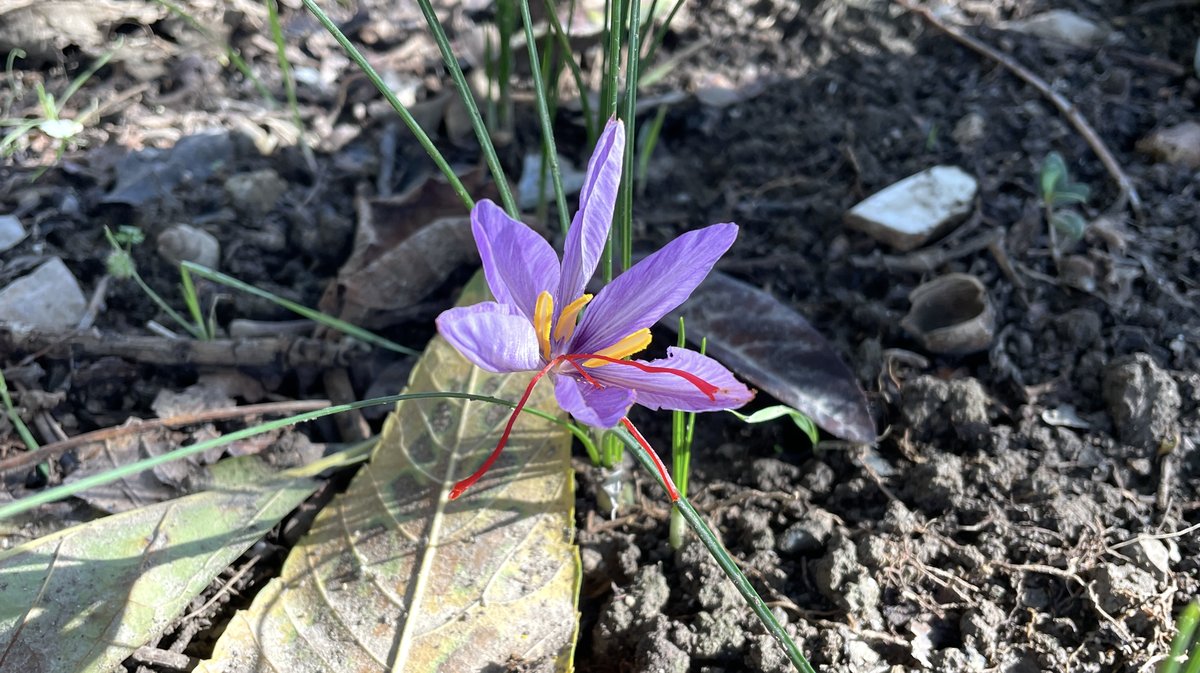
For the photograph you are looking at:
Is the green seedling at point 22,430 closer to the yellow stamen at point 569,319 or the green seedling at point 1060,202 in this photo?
the yellow stamen at point 569,319

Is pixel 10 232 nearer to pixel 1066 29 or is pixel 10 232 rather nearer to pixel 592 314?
pixel 592 314

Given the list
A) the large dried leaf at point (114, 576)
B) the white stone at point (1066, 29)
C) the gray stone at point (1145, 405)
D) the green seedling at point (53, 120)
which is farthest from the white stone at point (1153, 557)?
the green seedling at point (53, 120)

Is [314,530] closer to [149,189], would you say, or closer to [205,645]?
[205,645]

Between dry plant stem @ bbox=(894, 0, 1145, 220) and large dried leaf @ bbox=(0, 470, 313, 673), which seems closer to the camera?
large dried leaf @ bbox=(0, 470, 313, 673)

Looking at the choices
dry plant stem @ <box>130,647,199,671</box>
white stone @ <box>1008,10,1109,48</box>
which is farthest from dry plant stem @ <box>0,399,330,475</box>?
white stone @ <box>1008,10,1109,48</box>

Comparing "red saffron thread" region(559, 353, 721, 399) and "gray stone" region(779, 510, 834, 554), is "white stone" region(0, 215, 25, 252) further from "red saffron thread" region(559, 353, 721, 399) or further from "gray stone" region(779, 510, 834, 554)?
"gray stone" region(779, 510, 834, 554)

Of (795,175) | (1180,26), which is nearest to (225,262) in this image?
(795,175)
